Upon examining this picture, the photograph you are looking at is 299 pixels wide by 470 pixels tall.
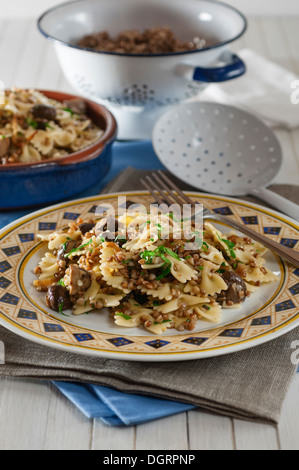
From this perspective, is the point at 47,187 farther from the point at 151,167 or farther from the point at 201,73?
the point at 201,73

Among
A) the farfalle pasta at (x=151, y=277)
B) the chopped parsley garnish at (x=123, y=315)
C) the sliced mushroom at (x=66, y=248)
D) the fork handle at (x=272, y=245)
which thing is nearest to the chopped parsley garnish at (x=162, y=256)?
the farfalle pasta at (x=151, y=277)

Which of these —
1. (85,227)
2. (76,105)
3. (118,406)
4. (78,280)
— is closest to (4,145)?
(76,105)

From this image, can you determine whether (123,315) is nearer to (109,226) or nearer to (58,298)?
(58,298)

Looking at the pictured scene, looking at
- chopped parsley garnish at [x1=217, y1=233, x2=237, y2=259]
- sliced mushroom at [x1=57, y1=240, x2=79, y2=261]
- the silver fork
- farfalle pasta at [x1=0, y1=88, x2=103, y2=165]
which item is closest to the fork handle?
the silver fork

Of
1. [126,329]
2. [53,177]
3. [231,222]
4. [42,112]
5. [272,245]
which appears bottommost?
[126,329]

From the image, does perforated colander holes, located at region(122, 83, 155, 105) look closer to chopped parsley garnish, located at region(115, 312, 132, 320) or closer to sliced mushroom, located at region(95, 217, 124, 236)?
sliced mushroom, located at region(95, 217, 124, 236)

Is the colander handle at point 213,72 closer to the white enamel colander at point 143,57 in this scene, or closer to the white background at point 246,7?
the white enamel colander at point 143,57

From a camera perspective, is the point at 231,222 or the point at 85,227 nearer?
the point at 85,227
